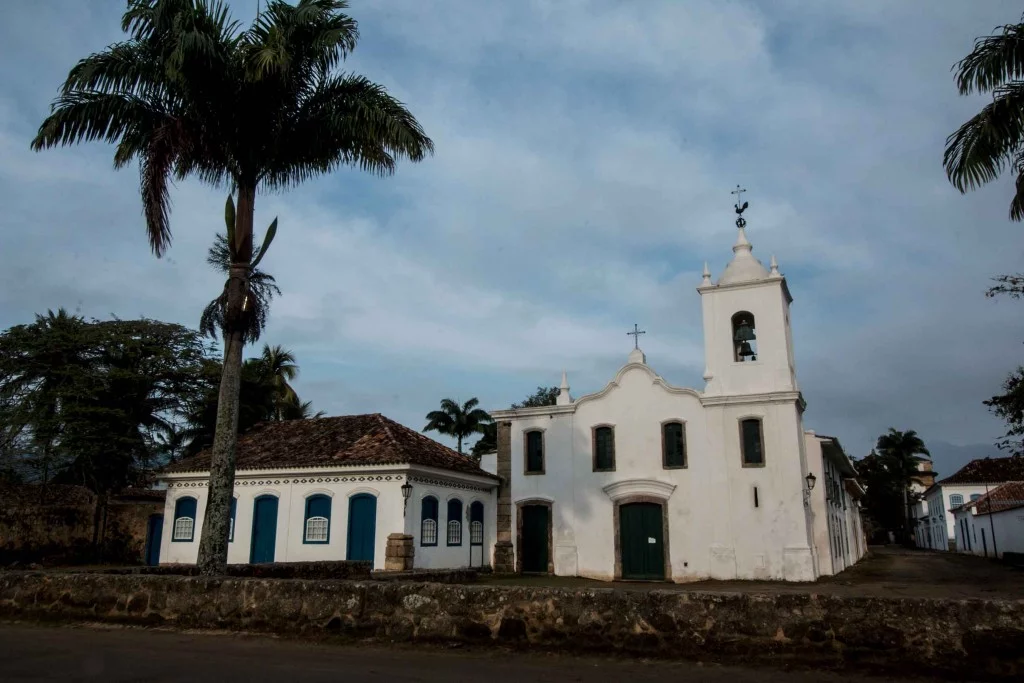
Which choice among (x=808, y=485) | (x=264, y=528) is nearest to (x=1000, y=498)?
(x=808, y=485)

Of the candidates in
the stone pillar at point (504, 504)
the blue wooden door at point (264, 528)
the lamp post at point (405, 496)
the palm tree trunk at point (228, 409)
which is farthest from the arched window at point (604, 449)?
the palm tree trunk at point (228, 409)

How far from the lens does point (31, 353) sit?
28812 millimetres

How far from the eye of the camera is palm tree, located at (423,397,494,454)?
141 ft

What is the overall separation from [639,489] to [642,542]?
5.00 feet

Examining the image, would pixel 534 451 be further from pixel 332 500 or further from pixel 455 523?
pixel 332 500

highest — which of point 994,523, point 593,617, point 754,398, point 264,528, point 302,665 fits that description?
point 754,398

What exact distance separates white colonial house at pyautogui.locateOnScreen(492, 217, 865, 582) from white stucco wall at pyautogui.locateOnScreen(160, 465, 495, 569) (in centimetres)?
236

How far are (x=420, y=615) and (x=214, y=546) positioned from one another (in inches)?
206

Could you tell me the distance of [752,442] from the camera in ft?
70.9

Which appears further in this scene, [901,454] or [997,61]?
[901,454]

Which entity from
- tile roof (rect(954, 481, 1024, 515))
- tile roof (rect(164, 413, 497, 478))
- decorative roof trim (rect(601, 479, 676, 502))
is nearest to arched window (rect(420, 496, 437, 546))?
tile roof (rect(164, 413, 497, 478))

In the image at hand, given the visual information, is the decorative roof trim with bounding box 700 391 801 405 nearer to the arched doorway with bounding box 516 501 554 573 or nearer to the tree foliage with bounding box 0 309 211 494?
the arched doorway with bounding box 516 501 554 573

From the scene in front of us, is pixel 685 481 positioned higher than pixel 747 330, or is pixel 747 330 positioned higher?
pixel 747 330

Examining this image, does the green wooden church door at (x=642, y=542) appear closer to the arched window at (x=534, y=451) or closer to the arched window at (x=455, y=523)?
the arched window at (x=534, y=451)
